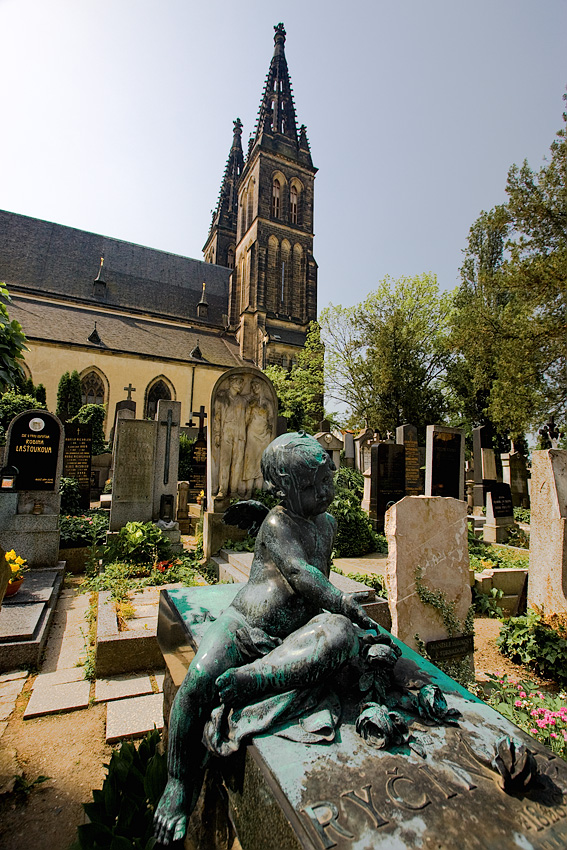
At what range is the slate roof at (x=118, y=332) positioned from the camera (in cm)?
2520

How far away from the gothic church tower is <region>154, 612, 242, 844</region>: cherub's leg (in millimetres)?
28651

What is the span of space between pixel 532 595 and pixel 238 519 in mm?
4111

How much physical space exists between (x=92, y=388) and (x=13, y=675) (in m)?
24.3

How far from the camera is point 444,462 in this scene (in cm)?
920

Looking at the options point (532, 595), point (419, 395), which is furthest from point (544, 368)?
point (532, 595)

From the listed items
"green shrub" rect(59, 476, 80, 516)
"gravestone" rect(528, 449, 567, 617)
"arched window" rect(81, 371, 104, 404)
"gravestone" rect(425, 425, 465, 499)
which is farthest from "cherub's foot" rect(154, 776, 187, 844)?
"arched window" rect(81, 371, 104, 404)

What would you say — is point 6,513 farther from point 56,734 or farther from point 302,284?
point 302,284

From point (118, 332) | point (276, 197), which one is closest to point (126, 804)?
point (118, 332)

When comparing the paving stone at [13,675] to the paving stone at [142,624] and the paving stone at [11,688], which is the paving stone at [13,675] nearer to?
the paving stone at [11,688]

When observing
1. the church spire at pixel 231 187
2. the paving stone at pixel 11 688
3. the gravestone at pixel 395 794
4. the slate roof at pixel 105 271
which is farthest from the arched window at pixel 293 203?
the gravestone at pixel 395 794

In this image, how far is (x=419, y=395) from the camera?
82.8ft

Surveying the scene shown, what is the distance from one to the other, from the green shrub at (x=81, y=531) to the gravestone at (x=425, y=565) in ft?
16.2

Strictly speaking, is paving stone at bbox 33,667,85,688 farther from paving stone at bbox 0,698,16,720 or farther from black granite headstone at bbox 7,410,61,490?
black granite headstone at bbox 7,410,61,490

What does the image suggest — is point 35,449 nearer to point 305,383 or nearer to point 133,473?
point 133,473
